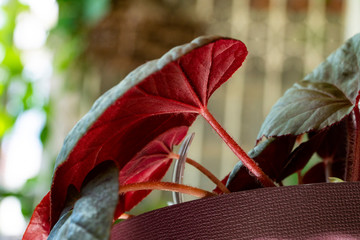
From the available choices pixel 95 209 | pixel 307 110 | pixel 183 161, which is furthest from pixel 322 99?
pixel 95 209

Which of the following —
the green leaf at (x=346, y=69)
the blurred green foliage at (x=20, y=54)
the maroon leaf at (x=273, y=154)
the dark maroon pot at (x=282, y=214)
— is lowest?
the dark maroon pot at (x=282, y=214)

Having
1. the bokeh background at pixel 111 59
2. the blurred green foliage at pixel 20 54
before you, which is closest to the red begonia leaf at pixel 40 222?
the bokeh background at pixel 111 59

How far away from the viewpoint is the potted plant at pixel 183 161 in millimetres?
260

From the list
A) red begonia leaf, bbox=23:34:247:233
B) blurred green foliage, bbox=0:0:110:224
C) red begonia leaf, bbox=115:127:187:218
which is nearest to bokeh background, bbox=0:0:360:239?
blurred green foliage, bbox=0:0:110:224

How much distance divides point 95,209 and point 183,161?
15 cm

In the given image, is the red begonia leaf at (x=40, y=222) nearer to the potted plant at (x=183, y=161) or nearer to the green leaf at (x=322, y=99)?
the potted plant at (x=183, y=161)

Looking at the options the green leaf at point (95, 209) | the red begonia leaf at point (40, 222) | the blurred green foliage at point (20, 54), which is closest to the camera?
the green leaf at point (95, 209)

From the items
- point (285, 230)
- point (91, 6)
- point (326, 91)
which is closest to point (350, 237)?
point (285, 230)

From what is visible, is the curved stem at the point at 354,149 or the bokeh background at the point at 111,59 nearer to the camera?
the curved stem at the point at 354,149

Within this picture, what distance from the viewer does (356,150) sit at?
1.18ft

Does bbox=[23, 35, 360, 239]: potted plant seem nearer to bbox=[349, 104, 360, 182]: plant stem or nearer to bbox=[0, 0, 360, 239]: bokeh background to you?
bbox=[349, 104, 360, 182]: plant stem

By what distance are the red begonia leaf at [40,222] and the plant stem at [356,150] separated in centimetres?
23

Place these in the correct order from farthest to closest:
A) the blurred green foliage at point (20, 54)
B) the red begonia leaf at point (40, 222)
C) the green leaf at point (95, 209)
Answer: the blurred green foliage at point (20, 54) < the red begonia leaf at point (40, 222) < the green leaf at point (95, 209)

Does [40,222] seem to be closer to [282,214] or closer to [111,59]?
[282,214]
